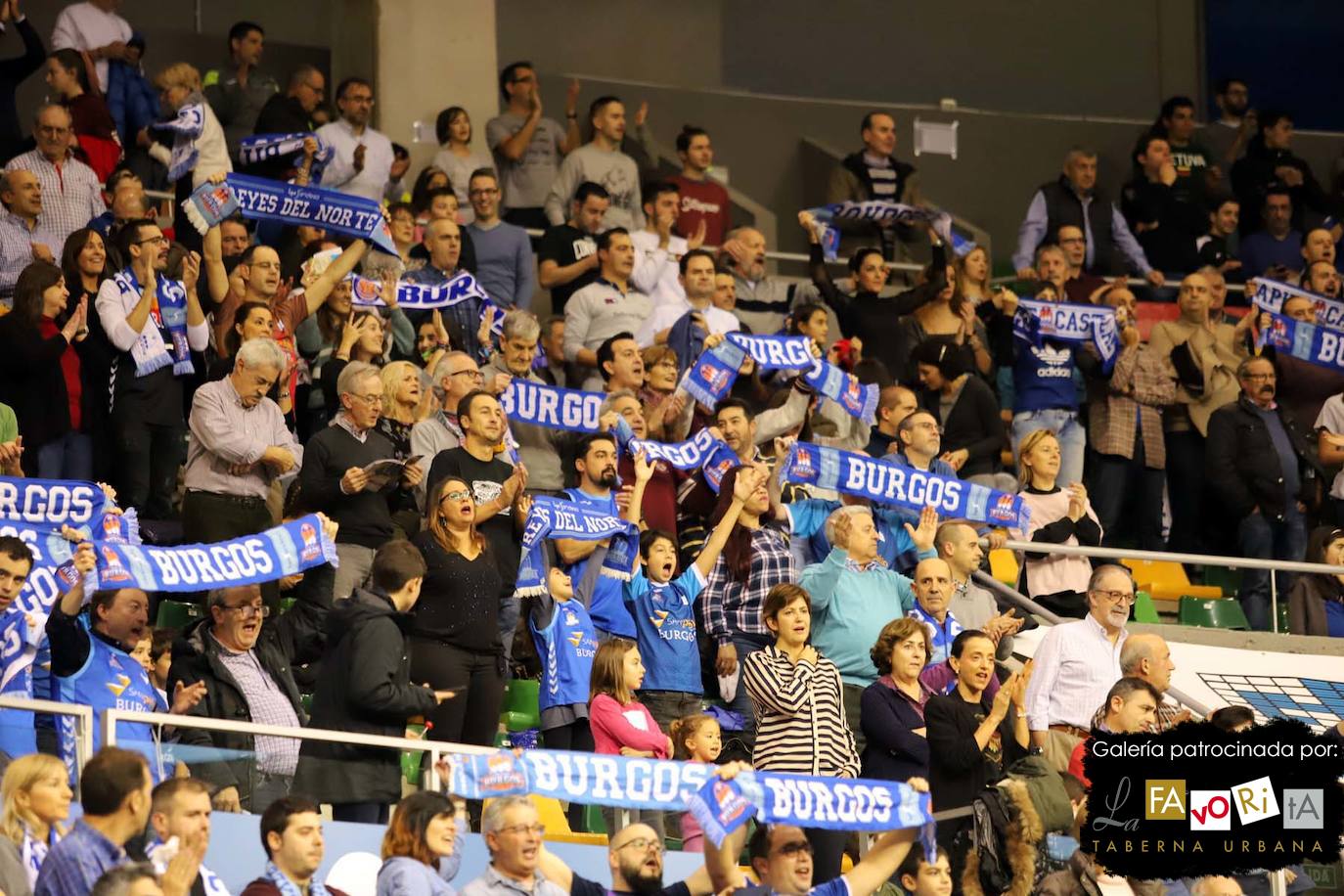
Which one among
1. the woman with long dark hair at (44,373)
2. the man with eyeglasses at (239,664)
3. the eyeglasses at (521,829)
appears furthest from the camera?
the woman with long dark hair at (44,373)

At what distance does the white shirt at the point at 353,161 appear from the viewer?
1482cm

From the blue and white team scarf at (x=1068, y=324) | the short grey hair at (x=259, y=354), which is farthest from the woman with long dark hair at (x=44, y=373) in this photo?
the blue and white team scarf at (x=1068, y=324)

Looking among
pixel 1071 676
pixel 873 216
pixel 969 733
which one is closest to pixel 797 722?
pixel 969 733

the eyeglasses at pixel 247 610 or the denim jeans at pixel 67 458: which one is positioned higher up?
the denim jeans at pixel 67 458

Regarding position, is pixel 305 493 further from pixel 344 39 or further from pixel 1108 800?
pixel 344 39

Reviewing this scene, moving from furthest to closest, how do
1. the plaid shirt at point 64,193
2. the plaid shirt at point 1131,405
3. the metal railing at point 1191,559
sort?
1. the plaid shirt at point 1131,405
2. the plaid shirt at point 64,193
3. the metal railing at point 1191,559

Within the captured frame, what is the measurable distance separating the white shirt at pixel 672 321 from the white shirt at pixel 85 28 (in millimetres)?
3783

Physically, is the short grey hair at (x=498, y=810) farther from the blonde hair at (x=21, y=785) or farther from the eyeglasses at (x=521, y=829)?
the blonde hair at (x=21, y=785)

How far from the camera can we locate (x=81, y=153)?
13.8 metres

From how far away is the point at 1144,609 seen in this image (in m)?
13.3

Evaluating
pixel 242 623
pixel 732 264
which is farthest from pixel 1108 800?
pixel 732 264

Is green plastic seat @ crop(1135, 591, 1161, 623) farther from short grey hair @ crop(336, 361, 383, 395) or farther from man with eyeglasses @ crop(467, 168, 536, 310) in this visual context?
short grey hair @ crop(336, 361, 383, 395)

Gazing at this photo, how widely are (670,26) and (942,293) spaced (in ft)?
20.2

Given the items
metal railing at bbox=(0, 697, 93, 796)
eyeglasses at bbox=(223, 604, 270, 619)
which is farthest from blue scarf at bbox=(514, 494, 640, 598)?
metal railing at bbox=(0, 697, 93, 796)
